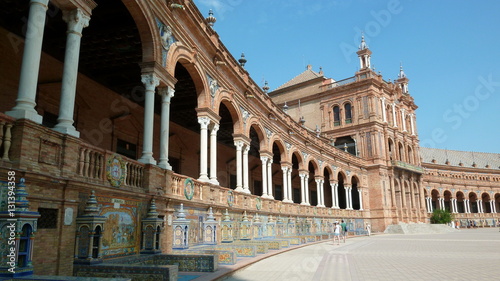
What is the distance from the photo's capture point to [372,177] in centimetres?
3859

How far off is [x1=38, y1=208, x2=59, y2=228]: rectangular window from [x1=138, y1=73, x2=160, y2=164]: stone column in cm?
358

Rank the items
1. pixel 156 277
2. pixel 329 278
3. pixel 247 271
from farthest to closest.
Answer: pixel 247 271, pixel 329 278, pixel 156 277

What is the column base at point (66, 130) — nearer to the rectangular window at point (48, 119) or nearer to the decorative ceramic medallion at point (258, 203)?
the rectangular window at point (48, 119)

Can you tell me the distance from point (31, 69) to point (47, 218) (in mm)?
2446

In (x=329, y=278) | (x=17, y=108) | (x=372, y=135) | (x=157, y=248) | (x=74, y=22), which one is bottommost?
(x=329, y=278)

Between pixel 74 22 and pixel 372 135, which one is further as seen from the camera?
pixel 372 135

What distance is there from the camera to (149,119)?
1019 centimetres

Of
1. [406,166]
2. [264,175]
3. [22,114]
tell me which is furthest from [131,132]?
[406,166]

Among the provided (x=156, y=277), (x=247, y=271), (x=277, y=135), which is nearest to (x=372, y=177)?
(x=277, y=135)

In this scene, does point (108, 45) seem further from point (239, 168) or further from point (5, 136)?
point (239, 168)

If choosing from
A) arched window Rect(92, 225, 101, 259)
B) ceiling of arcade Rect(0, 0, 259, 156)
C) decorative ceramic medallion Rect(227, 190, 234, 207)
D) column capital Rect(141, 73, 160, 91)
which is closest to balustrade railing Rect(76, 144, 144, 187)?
arched window Rect(92, 225, 101, 259)

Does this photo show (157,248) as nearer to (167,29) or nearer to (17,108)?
(17,108)

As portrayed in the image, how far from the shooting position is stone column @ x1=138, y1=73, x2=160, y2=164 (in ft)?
32.3

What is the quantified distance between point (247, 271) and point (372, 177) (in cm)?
3167
